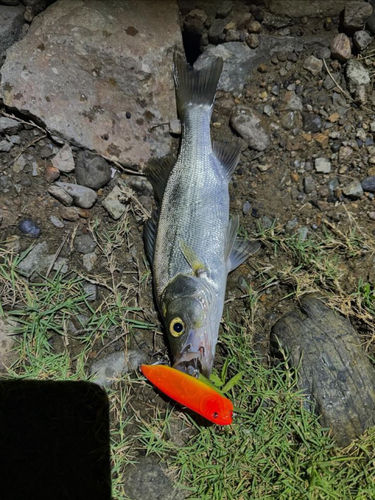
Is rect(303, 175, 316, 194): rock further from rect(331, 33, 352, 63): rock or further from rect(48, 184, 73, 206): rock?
rect(48, 184, 73, 206): rock

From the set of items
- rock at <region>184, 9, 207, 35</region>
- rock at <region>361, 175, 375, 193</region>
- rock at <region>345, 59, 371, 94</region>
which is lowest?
rock at <region>361, 175, 375, 193</region>

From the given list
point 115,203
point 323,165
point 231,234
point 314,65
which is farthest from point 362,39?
point 115,203

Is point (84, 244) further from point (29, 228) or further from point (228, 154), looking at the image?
point (228, 154)

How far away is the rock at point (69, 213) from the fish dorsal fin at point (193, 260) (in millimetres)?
1156

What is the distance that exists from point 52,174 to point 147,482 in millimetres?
Result: 2936

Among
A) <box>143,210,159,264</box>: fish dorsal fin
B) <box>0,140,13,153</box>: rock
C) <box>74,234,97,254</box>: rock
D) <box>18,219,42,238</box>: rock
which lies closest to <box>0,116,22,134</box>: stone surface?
<box>0,140,13,153</box>: rock

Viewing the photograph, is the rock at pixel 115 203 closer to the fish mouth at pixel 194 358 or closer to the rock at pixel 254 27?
the fish mouth at pixel 194 358

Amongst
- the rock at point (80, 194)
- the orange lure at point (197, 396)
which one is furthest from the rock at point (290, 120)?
the orange lure at point (197, 396)

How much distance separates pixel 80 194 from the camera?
12.2 ft

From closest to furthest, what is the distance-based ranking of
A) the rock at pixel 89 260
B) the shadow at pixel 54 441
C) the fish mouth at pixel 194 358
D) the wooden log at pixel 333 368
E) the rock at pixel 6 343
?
the fish mouth at pixel 194 358 → the wooden log at pixel 333 368 → the shadow at pixel 54 441 → the rock at pixel 6 343 → the rock at pixel 89 260

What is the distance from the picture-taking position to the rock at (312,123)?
3.80 metres

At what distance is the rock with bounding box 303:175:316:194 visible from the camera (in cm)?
377

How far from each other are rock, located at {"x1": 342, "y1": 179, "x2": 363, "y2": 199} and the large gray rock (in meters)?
1.78

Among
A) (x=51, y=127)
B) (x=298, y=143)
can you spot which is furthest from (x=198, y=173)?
(x=51, y=127)
